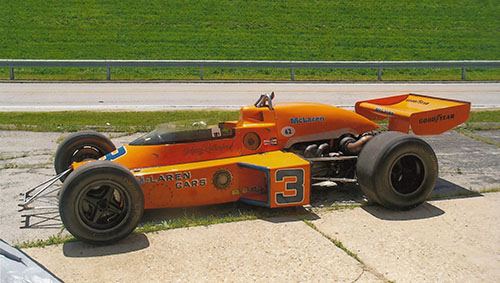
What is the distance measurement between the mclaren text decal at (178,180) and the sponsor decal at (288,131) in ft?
4.63

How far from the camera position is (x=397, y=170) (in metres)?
7.28

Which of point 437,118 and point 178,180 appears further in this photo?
point 437,118

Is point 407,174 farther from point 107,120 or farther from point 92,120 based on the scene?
point 92,120

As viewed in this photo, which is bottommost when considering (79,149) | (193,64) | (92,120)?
(92,120)

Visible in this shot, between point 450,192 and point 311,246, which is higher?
point 450,192

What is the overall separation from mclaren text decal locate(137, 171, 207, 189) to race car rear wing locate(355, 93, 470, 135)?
310 centimetres

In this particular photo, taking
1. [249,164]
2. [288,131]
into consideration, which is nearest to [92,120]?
[288,131]

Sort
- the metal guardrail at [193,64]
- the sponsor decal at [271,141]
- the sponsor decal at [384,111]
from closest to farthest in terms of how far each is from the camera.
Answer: the sponsor decal at [271,141], the sponsor decal at [384,111], the metal guardrail at [193,64]

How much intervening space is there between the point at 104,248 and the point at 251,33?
2422 cm

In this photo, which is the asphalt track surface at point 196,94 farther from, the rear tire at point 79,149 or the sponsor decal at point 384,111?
the sponsor decal at point 384,111

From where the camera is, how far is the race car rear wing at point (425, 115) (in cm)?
789

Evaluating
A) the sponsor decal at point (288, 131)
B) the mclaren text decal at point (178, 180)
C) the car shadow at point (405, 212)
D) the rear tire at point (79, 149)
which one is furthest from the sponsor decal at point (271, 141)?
the rear tire at point (79, 149)

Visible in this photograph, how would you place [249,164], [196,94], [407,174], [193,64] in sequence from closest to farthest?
[249,164] → [407,174] → [196,94] → [193,64]

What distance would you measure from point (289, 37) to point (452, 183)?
21424mm
